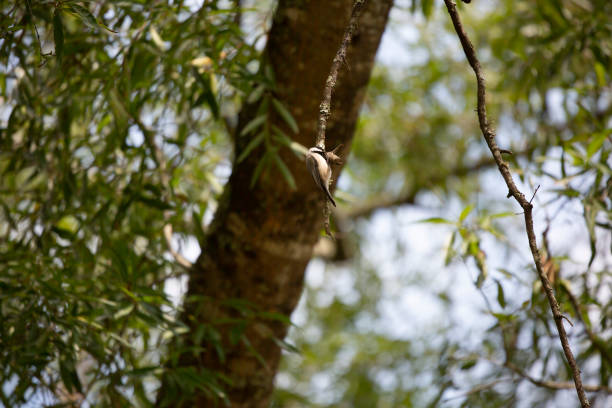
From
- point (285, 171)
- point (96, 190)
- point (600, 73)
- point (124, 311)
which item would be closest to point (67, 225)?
point (96, 190)

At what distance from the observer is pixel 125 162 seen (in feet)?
4.19

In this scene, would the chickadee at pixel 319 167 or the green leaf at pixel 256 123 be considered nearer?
the chickadee at pixel 319 167

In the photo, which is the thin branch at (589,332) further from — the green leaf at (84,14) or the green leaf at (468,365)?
the green leaf at (84,14)

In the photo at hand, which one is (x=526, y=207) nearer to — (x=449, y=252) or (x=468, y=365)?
(x=449, y=252)

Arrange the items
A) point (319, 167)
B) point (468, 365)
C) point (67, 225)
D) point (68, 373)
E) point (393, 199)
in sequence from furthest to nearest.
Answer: point (393, 199) → point (67, 225) → point (468, 365) → point (68, 373) → point (319, 167)

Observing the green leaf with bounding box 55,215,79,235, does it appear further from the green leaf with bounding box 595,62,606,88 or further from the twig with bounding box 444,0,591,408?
the green leaf with bounding box 595,62,606,88

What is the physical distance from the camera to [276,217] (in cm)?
117

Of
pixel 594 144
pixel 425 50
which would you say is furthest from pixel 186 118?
pixel 425 50

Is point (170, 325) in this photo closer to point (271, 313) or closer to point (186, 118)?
point (271, 313)

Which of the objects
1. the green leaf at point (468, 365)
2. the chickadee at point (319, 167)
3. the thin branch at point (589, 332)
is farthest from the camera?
the green leaf at point (468, 365)

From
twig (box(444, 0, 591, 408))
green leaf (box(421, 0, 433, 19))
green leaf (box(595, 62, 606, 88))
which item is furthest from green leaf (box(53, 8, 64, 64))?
green leaf (box(595, 62, 606, 88))

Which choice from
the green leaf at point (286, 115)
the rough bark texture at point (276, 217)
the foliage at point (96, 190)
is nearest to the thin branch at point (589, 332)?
the rough bark texture at point (276, 217)

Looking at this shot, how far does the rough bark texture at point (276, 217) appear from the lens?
3.70 feet

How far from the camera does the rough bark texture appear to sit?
113 cm
